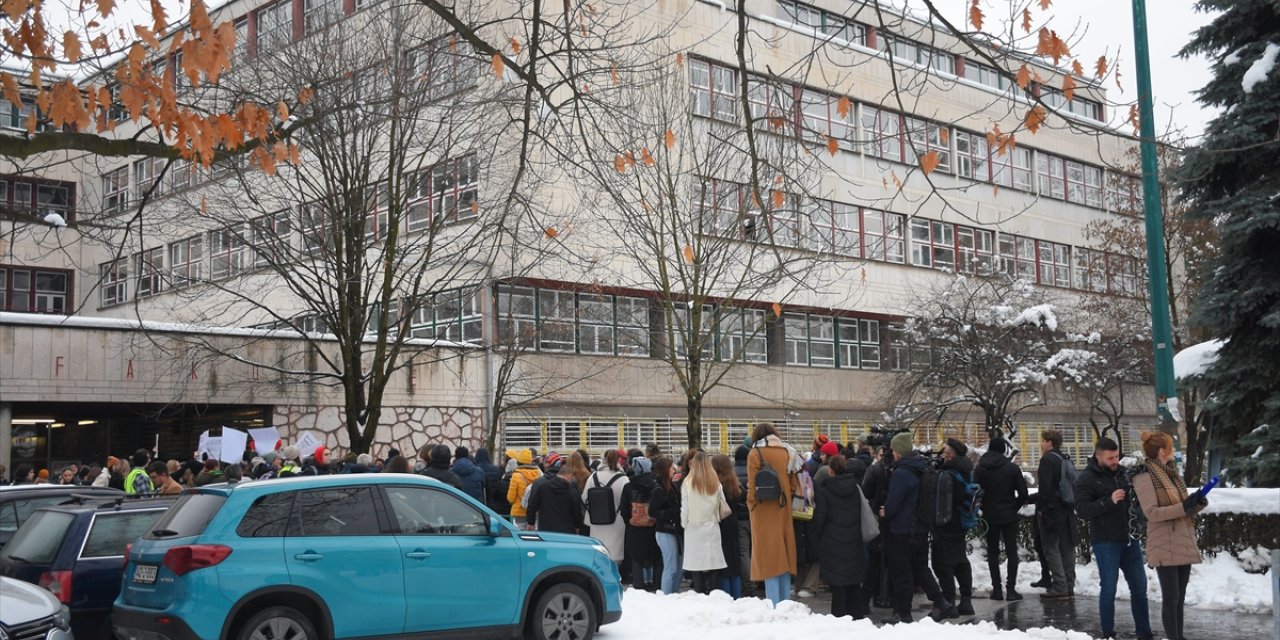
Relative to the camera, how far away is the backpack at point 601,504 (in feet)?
50.0

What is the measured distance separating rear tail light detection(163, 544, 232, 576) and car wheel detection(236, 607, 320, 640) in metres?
0.53

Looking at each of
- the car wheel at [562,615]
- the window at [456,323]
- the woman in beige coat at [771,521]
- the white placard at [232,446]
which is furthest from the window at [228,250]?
the car wheel at [562,615]

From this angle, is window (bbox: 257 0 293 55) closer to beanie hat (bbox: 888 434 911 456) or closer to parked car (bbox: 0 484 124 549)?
parked car (bbox: 0 484 124 549)

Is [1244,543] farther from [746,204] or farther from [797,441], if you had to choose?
[797,441]

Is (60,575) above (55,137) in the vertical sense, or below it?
below

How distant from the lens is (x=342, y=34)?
2052 cm

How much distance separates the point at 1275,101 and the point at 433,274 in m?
17.3

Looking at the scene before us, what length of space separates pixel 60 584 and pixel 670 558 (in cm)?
670

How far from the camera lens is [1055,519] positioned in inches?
561

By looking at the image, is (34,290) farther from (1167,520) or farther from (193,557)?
(1167,520)

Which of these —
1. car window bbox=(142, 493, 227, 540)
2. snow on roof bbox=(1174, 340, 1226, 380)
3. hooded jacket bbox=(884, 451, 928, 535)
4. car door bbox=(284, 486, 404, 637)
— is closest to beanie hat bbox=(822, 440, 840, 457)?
hooded jacket bbox=(884, 451, 928, 535)

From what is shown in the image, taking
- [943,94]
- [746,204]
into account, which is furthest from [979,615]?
[943,94]

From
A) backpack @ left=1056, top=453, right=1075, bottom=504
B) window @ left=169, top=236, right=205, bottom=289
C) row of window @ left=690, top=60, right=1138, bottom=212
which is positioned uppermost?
row of window @ left=690, top=60, right=1138, bottom=212

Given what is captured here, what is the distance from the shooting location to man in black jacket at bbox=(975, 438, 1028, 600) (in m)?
14.2
